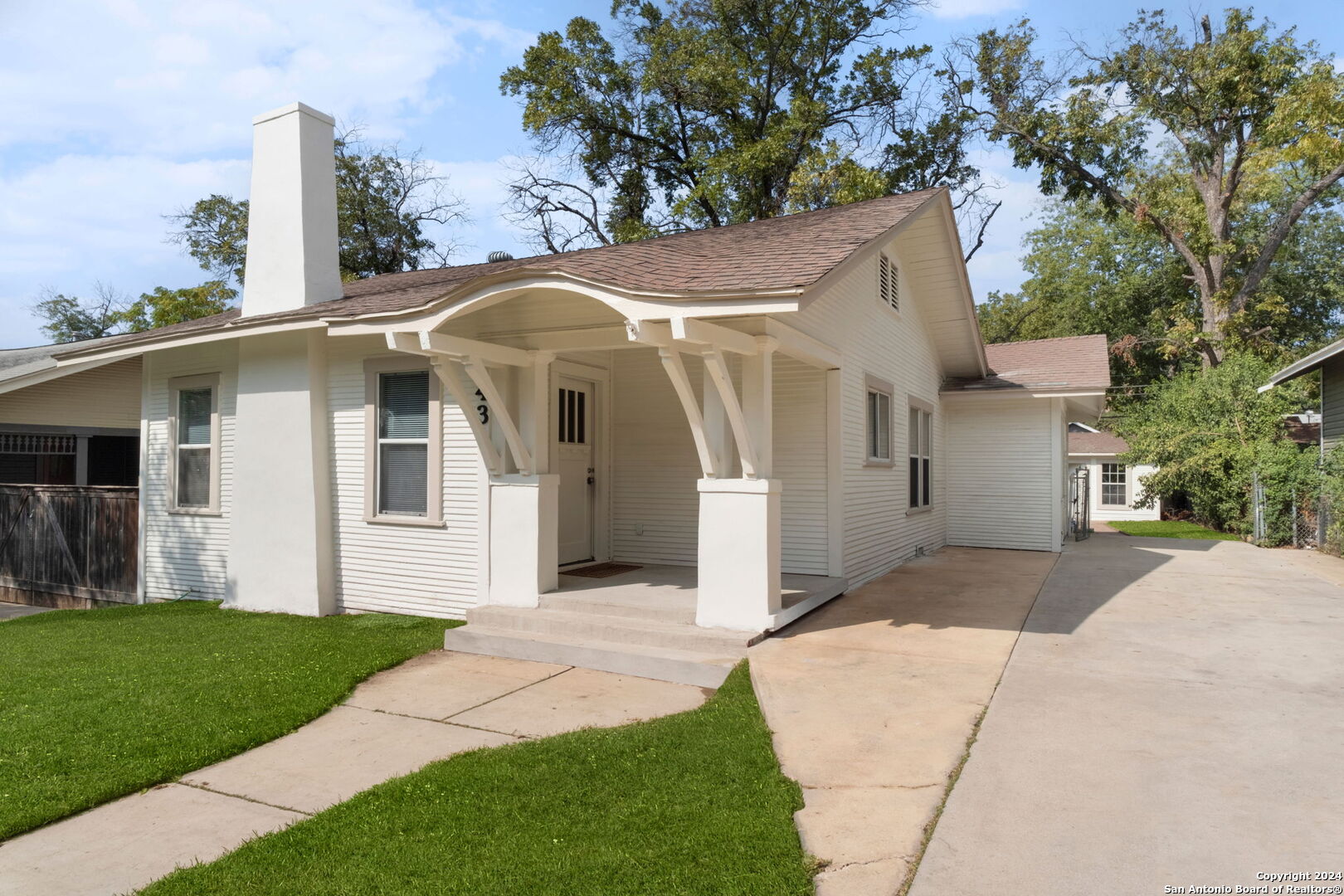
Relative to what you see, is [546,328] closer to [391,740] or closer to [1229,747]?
[391,740]

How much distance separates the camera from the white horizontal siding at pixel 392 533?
8.01 metres

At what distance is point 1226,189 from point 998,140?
252 inches

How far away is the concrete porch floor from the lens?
6.88 meters

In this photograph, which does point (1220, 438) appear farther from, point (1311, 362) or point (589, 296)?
point (589, 296)

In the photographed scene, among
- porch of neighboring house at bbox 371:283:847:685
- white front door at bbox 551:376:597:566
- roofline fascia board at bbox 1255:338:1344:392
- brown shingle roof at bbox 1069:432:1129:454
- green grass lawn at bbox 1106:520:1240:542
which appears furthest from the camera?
brown shingle roof at bbox 1069:432:1129:454

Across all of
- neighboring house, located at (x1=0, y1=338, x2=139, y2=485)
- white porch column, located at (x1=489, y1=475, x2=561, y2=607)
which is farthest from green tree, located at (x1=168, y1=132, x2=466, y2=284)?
white porch column, located at (x1=489, y1=475, x2=561, y2=607)

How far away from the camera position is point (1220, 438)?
58.9 ft

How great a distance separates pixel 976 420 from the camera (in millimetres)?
14148

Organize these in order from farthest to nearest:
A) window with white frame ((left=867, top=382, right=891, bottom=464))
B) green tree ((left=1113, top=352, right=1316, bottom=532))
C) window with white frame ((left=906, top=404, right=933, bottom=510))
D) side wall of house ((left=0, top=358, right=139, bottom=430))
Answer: green tree ((left=1113, top=352, right=1316, bottom=532))
side wall of house ((left=0, top=358, right=139, bottom=430))
window with white frame ((left=906, top=404, right=933, bottom=510))
window with white frame ((left=867, top=382, right=891, bottom=464))

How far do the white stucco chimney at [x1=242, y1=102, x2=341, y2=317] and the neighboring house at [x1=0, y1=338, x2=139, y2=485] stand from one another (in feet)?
17.6

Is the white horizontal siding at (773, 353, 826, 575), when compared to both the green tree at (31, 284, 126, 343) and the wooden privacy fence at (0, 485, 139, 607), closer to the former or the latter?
the wooden privacy fence at (0, 485, 139, 607)

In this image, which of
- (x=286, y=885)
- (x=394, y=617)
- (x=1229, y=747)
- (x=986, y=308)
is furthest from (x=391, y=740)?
(x=986, y=308)

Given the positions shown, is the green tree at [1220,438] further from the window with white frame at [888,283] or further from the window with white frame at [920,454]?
the window with white frame at [888,283]

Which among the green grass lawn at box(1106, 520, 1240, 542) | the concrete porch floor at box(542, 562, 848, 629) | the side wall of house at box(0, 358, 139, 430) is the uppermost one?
the side wall of house at box(0, 358, 139, 430)
